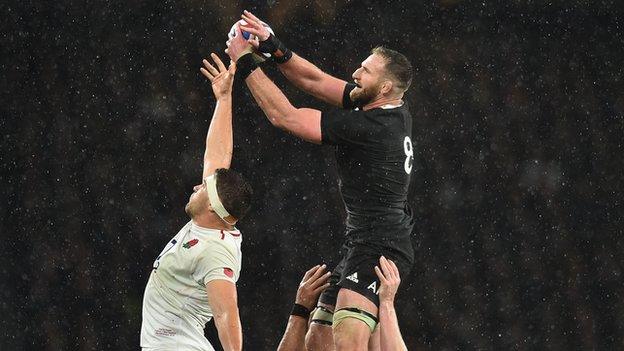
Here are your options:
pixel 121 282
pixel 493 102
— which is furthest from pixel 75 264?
pixel 493 102

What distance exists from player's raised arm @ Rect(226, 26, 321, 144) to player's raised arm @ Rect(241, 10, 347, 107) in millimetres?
74

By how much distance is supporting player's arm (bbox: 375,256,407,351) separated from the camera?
5.49m

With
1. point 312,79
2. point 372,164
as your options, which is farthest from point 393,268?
point 312,79

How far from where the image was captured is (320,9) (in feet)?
29.2

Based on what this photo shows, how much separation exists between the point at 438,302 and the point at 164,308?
4.23 m

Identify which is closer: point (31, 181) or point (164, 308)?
point (164, 308)

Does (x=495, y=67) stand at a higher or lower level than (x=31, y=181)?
lower

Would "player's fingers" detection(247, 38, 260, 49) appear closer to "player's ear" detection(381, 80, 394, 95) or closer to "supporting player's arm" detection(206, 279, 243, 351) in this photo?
"player's ear" detection(381, 80, 394, 95)

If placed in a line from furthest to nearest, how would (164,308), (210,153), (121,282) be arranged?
(121,282) < (210,153) < (164,308)

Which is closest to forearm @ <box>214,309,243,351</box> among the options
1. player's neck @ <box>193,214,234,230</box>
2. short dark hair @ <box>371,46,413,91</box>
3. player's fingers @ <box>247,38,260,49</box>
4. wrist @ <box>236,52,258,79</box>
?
player's neck @ <box>193,214,234,230</box>

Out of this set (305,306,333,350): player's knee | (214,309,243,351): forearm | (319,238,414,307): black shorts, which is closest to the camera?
(214,309,243,351): forearm

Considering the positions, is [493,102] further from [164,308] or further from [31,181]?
[164,308]

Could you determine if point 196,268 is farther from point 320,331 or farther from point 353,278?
point 320,331

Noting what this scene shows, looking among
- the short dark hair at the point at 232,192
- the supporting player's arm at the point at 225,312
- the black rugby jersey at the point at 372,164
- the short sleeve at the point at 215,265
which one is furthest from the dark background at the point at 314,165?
the supporting player's arm at the point at 225,312
